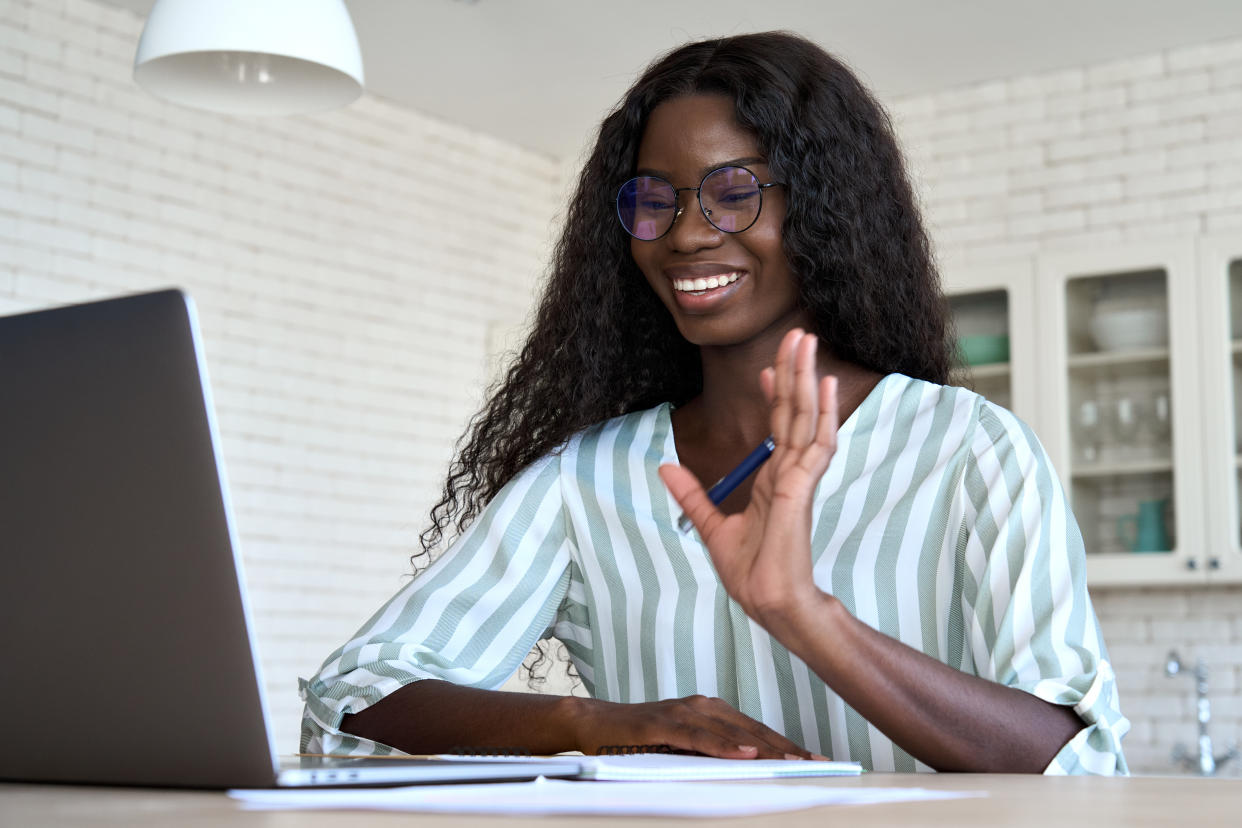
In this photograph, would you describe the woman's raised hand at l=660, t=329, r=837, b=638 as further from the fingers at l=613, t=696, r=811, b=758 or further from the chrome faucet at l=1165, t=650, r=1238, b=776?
the chrome faucet at l=1165, t=650, r=1238, b=776

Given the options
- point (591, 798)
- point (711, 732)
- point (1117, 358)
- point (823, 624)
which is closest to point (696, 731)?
point (711, 732)

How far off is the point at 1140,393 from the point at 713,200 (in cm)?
346

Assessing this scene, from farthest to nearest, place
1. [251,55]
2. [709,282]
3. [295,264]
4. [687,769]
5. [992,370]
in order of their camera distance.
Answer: [295,264] < [992,370] < [251,55] < [709,282] < [687,769]

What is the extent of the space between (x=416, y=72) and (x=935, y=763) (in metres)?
4.80

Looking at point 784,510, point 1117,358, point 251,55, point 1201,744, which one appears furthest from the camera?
point 1117,358

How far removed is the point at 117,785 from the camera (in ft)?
3.08

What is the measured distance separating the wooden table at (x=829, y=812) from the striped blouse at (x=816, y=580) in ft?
1.69

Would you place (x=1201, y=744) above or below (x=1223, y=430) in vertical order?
below

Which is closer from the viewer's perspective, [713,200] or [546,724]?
[546,724]

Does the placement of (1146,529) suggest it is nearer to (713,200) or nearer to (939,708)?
(713,200)

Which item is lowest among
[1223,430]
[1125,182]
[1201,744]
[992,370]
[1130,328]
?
[1201,744]

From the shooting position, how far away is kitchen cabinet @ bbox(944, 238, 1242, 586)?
4.71 meters

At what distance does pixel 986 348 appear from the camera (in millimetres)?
5156

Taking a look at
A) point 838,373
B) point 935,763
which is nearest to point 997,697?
point 935,763
